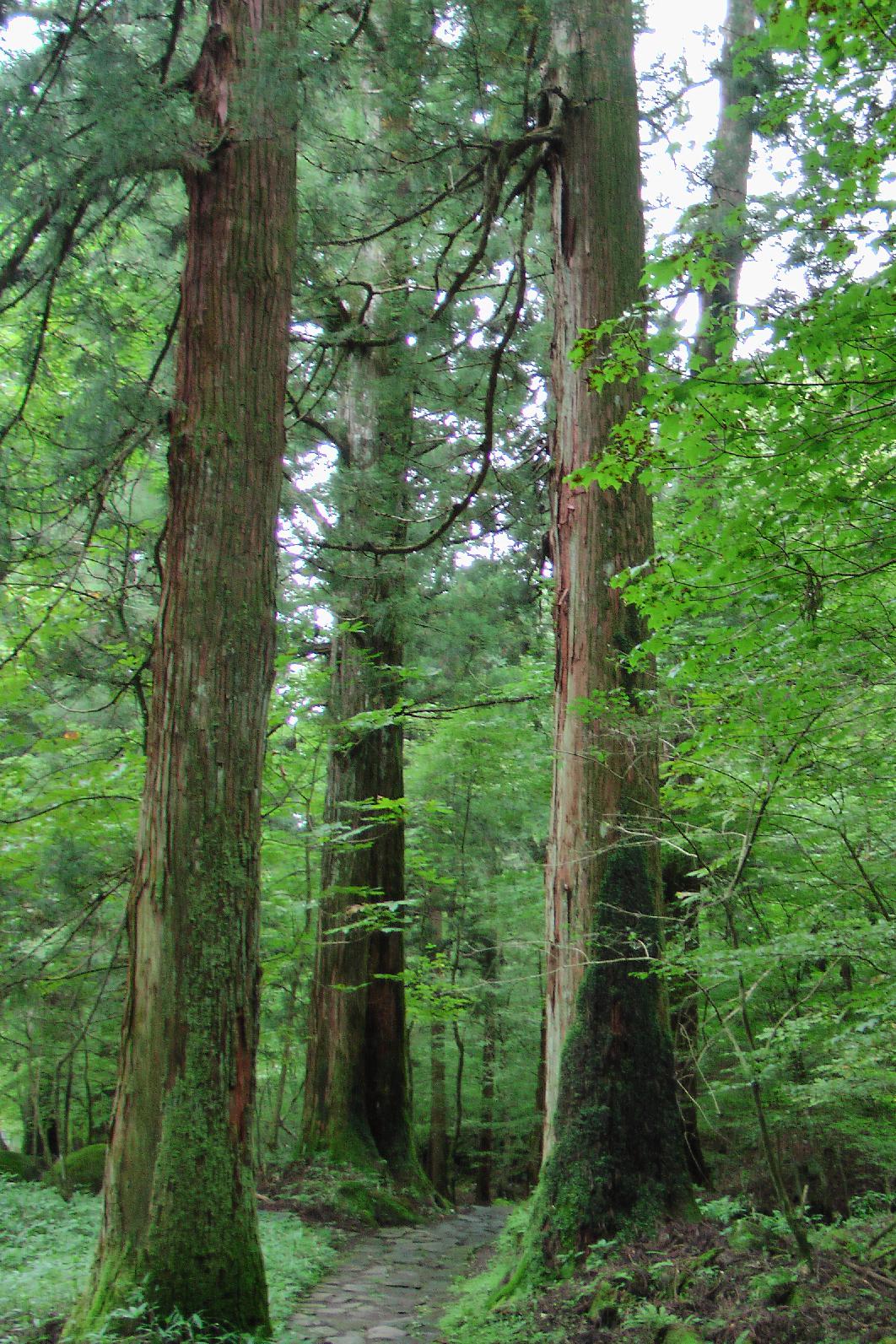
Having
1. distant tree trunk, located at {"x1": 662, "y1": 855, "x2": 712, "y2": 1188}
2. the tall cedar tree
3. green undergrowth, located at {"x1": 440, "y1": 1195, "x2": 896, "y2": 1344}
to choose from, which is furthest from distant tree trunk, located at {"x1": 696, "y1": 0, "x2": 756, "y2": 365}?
green undergrowth, located at {"x1": 440, "y1": 1195, "x2": 896, "y2": 1344}

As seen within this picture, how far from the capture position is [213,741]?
4.54m

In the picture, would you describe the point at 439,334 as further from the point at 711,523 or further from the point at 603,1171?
the point at 603,1171

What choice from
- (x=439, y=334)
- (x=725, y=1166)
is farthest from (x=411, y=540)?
(x=725, y=1166)

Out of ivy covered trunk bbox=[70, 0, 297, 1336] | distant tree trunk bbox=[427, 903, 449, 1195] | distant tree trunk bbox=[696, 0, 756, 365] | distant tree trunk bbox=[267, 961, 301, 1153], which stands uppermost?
distant tree trunk bbox=[696, 0, 756, 365]

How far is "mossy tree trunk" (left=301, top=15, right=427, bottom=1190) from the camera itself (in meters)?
9.51

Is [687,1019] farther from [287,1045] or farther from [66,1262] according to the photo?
[287,1045]

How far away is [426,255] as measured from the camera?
1107 centimetres

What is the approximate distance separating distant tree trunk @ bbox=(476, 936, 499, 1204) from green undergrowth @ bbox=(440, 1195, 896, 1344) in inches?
446

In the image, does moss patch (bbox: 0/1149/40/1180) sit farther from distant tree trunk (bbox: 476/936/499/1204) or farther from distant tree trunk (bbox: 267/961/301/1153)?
distant tree trunk (bbox: 476/936/499/1204)

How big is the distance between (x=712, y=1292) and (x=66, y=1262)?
12.9 ft

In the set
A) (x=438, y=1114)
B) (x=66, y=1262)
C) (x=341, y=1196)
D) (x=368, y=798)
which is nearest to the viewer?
(x=66, y=1262)

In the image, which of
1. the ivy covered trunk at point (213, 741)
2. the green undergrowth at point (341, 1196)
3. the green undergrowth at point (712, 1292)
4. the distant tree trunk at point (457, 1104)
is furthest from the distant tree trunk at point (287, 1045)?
the ivy covered trunk at point (213, 741)

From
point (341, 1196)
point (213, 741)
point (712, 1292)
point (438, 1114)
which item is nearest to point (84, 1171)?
point (341, 1196)

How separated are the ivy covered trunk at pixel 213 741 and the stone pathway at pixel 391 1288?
3.18ft
